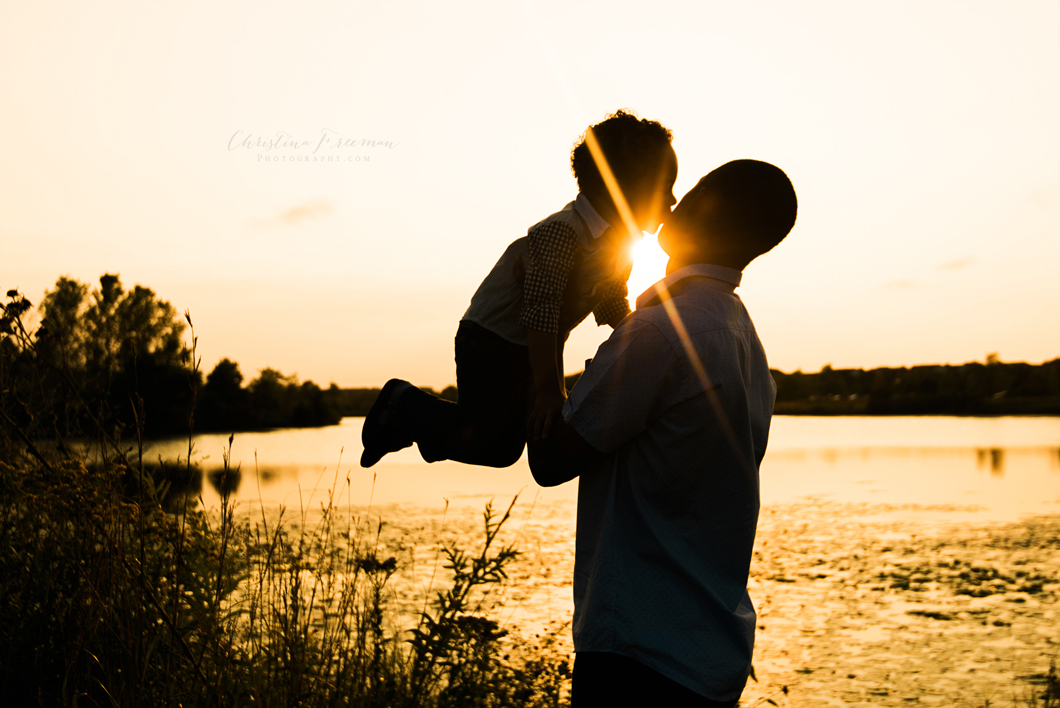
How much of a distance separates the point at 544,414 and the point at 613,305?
785mm

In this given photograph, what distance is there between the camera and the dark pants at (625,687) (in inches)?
44.6

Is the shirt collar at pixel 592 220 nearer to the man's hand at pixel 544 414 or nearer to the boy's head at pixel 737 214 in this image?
the man's hand at pixel 544 414

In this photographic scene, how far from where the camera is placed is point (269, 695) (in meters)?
2.23

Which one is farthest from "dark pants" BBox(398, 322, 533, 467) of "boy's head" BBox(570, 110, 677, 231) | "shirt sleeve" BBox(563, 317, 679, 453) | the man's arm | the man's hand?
"shirt sleeve" BBox(563, 317, 679, 453)

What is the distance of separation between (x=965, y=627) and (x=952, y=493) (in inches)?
381

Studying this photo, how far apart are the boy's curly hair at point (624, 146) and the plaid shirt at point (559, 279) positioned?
9 centimetres

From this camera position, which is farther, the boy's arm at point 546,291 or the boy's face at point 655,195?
the boy's face at point 655,195

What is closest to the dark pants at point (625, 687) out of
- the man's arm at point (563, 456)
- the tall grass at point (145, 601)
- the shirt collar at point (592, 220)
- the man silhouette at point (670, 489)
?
the man silhouette at point (670, 489)

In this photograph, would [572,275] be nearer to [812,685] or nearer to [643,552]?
[643,552]

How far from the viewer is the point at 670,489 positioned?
46.8 inches

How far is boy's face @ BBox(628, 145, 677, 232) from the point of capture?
1898 mm

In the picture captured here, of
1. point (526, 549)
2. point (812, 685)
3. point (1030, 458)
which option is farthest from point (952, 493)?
point (812, 685)

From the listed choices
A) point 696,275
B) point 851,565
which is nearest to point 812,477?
point 851,565

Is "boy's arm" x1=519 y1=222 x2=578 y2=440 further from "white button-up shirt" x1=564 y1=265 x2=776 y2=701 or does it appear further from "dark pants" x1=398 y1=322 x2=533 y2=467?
"white button-up shirt" x1=564 y1=265 x2=776 y2=701
